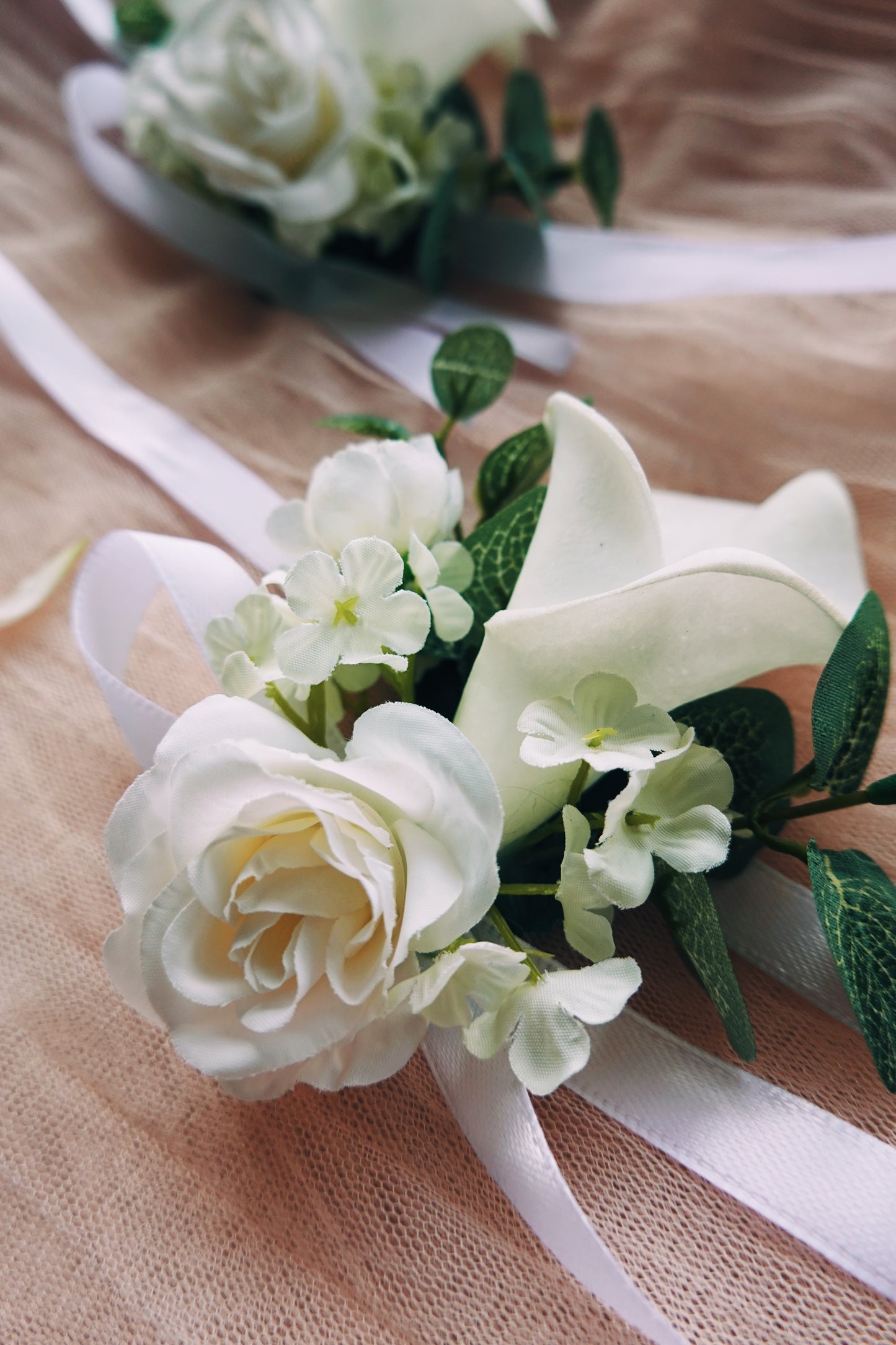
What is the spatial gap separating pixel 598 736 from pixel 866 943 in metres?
0.10

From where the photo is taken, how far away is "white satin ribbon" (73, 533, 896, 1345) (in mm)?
290

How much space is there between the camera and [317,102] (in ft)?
1.82

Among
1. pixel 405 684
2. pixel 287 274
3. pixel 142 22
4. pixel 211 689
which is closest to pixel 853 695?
pixel 405 684

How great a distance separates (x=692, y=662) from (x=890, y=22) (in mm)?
507

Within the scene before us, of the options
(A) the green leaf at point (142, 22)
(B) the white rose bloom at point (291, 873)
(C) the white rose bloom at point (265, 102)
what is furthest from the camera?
(A) the green leaf at point (142, 22)

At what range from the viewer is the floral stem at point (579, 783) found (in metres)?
0.29

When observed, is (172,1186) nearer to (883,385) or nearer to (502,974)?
(502,974)

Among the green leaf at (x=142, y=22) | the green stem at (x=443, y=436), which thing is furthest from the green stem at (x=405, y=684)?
the green leaf at (x=142, y=22)

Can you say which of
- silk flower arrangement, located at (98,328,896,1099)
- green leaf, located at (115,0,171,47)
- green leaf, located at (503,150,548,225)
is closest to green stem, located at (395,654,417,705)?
silk flower arrangement, located at (98,328,896,1099)

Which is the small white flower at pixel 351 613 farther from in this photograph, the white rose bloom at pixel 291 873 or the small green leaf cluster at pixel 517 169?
the small green leaf cluster at pixel 517 169

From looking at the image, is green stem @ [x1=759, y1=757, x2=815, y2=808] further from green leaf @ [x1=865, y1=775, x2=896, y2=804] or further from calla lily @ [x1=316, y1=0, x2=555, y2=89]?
calla lily @ [x1=316, y1=0, x2=555, y2=89]

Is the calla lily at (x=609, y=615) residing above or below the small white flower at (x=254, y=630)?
below

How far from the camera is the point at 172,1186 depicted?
329 millimetres

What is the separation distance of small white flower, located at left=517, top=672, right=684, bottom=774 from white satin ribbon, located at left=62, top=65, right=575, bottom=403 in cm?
Answer: 34
